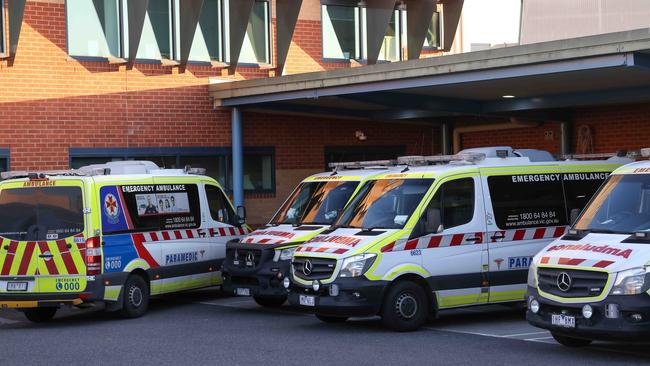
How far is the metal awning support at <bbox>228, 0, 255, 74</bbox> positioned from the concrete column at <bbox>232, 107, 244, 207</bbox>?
127 centimetres

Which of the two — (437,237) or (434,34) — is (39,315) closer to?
(437,237)

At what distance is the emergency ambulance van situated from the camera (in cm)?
1499

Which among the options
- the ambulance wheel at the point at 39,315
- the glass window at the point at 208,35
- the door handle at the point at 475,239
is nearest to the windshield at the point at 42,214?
the ambulance wheel at the point at 39,315

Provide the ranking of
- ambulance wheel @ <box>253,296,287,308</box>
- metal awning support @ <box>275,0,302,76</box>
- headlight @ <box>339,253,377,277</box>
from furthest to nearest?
metal awning support @ <box>275,0,302,76</box>, ambulance wheel @ <box>253,296,287,308</box>, headlight @ <box>339,253,377,277</box>

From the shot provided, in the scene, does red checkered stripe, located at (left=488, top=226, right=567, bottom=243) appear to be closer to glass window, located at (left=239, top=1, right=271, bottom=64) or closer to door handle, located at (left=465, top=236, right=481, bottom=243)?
door handle, located at (left=465, top=236, right=481, bottom=243)

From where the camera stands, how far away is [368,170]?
16.2 m

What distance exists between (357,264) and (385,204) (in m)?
1.28

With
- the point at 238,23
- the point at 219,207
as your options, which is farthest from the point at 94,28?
the point at 219,207

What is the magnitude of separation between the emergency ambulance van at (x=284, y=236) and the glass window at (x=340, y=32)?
8.94m

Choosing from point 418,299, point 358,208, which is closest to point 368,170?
point 358,208

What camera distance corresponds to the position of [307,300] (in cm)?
1317

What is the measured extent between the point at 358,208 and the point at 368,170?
2.08m

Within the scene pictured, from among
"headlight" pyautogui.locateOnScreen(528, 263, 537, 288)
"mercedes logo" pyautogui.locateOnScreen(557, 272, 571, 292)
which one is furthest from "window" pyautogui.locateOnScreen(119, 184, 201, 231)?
"mercedes logo" pyautogui.locateOnScreen(557, 272, 571, 292)

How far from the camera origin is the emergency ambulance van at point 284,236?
14992 millimetres
